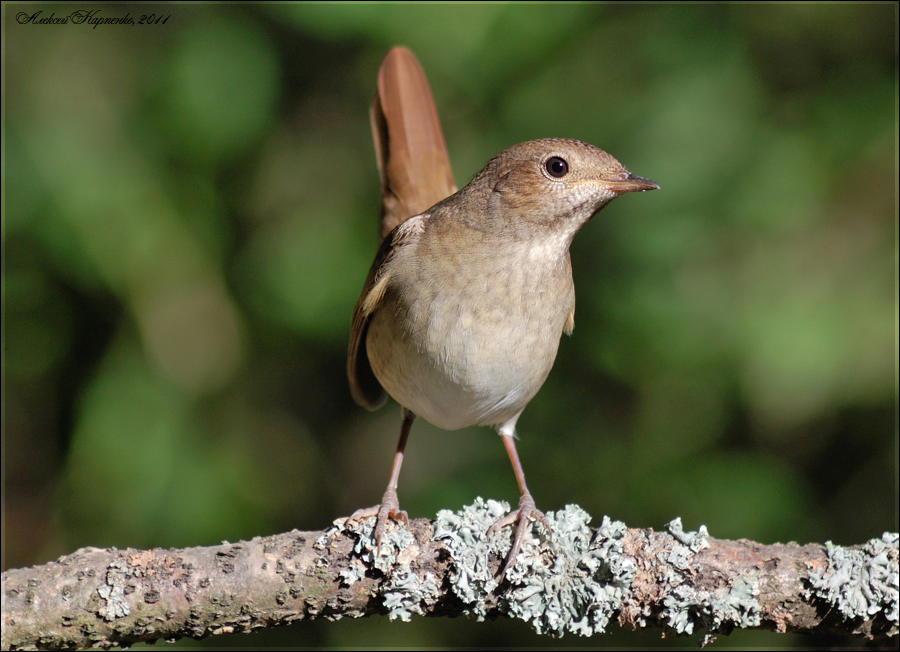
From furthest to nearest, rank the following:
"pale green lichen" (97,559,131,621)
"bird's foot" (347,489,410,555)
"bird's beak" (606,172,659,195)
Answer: "bird's beak" (606,172,659,195) → "bird's foot" (347,489,410,555) → "pale green lichen" (97,559,131,621)

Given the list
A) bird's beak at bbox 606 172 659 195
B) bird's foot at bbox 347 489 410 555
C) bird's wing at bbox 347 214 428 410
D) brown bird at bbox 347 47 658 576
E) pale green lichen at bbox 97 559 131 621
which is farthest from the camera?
bird's wing at bbox 347 214 428 410

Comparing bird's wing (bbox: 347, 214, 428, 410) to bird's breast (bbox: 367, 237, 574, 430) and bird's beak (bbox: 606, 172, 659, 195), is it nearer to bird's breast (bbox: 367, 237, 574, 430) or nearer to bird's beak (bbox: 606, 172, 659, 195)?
bird's breast (bbox: 367, 237, 574, 430)

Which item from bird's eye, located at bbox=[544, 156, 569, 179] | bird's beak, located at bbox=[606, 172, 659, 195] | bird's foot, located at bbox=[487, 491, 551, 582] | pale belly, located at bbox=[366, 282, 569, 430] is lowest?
bird's foot, located at bbox=[487, 491, 551, 582]

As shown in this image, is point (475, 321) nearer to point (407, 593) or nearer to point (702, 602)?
point (407, 593)

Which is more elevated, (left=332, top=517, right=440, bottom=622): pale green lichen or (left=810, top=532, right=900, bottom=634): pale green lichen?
(left=332, top=517, right=440, bottom=622): pale green lichen

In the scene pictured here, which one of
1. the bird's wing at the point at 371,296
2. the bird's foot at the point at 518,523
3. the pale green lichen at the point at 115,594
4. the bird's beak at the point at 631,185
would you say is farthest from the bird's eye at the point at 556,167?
the pale green lichen at the point at 115,594

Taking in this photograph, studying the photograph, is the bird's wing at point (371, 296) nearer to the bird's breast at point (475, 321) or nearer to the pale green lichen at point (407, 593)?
the bird's breast at point (475, 321)

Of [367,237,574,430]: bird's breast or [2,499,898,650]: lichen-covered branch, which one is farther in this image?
[367,237,574,430]: bird's breast

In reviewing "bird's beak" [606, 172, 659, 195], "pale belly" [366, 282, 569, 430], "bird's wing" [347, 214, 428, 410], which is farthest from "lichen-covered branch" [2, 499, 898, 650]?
"bird's beak" [606, 172, 659, 195]
